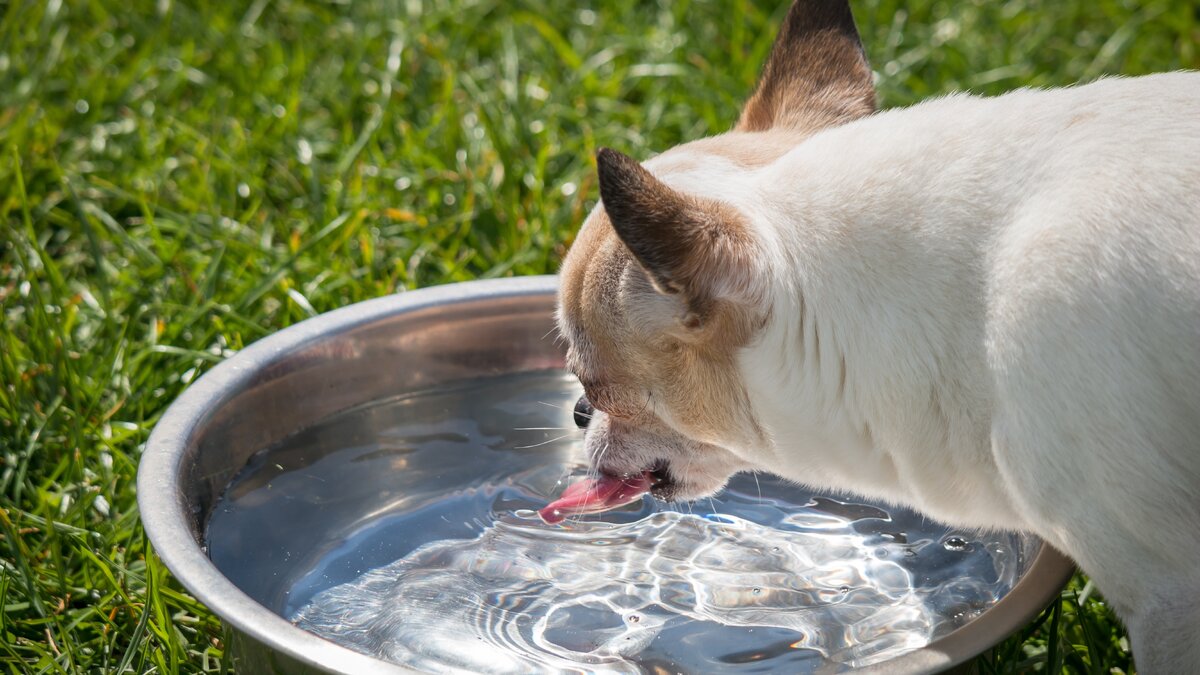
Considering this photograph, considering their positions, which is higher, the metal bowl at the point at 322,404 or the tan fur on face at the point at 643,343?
the tan fur on face at the point at 643,343

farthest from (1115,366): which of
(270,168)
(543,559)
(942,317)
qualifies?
(270,168)

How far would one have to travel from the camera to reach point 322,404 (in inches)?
154

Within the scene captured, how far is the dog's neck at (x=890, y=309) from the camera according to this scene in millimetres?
2598

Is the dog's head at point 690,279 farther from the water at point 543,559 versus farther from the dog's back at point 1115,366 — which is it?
the dog's back at point 1115,366

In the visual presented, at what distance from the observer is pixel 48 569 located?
3514 millimetres

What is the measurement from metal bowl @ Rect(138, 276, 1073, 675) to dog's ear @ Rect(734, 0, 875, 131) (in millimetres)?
1053

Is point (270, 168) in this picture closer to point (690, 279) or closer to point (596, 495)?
point (596, 495)

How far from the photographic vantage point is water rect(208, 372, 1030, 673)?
3131 mm

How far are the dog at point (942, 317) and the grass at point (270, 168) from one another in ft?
2.22

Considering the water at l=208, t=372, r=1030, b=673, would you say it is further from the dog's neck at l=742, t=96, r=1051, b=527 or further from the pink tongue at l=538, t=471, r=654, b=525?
the dog's neck at l=742, t=96, r=1051, b=527

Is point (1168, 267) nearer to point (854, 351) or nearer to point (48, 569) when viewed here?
point (854, 351)

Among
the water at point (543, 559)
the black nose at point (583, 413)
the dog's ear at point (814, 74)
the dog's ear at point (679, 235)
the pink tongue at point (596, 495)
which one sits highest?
the dog's ear at point (814, 74)

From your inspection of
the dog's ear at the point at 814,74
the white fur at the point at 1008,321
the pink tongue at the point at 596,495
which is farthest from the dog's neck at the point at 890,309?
the pink tongue at the point at 596,495

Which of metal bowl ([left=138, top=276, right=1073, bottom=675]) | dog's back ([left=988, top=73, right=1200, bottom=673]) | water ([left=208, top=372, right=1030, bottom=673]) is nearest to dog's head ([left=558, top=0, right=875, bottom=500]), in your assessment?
water ([left=208, top=372, right=1030, bottom=673])
